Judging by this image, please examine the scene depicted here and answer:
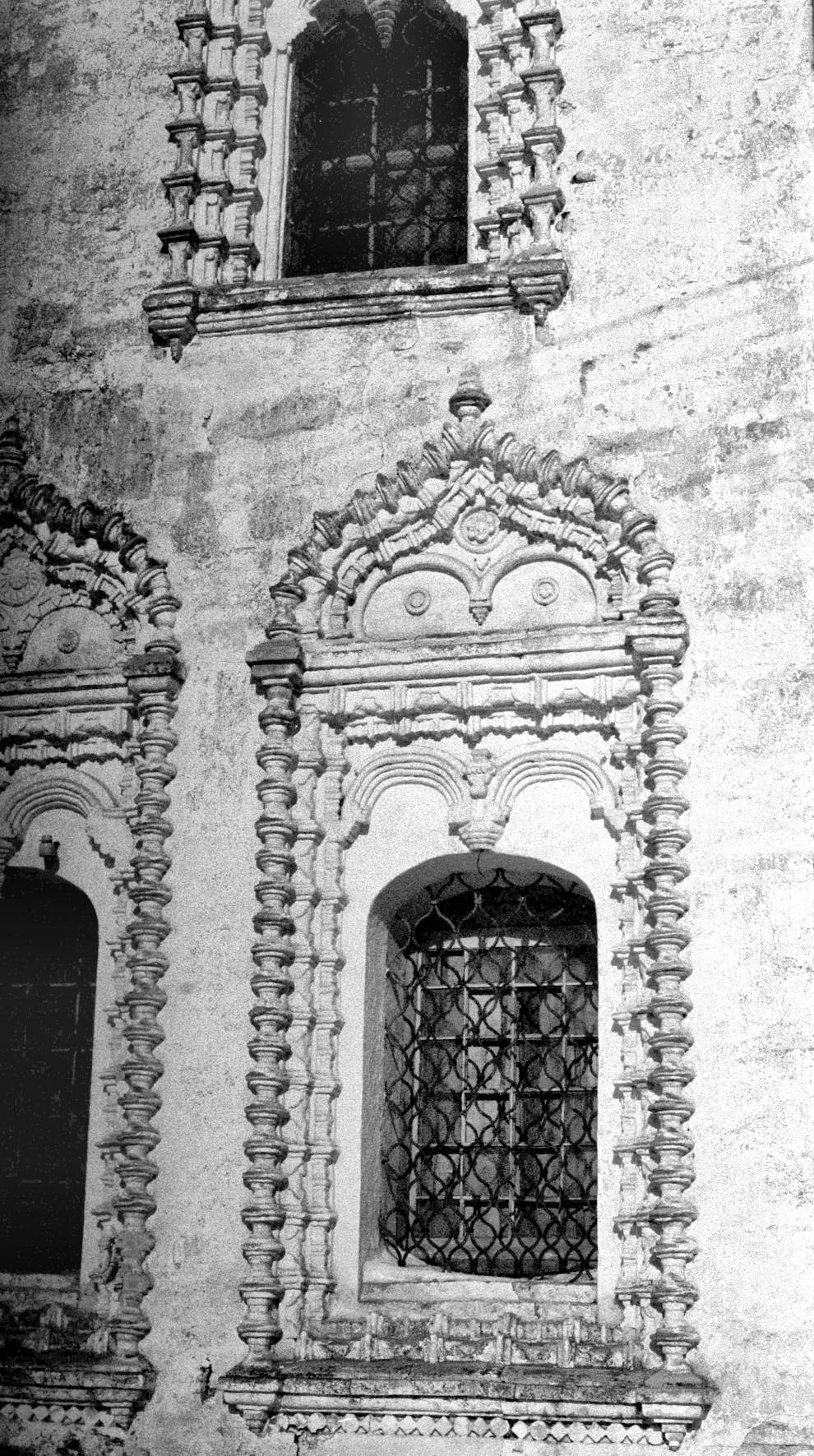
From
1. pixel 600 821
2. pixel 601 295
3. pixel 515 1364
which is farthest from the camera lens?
pixel 601 295

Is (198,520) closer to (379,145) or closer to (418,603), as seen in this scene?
(418,603)

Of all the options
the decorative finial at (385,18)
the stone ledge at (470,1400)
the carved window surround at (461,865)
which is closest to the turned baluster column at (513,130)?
the decorative finial at (385,18)

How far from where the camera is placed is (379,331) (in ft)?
29.7

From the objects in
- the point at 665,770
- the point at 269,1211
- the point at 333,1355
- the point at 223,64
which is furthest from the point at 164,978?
the point at 223,64

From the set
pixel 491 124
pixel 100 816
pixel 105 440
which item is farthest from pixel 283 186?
pixel 100 816

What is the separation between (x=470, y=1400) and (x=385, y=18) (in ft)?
19.1

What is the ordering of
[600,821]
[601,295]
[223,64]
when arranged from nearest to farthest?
[600,821] < [601,295] < [223,64]

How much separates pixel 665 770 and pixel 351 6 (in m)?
4.00

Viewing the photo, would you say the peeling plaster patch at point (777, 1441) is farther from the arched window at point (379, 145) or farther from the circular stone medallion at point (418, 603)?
the arched window at point (379, 145)

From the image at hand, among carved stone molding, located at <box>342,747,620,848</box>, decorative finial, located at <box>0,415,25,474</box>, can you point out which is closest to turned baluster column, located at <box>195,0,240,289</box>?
decorative finial, located at <box>0,415,25,474</box>

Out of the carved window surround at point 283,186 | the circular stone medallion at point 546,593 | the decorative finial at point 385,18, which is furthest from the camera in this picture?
the decorative finial at point 385,18

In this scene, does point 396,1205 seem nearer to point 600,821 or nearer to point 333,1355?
point 333,1355

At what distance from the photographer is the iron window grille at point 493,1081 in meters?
8.08

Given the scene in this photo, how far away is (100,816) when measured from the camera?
28.7ft
